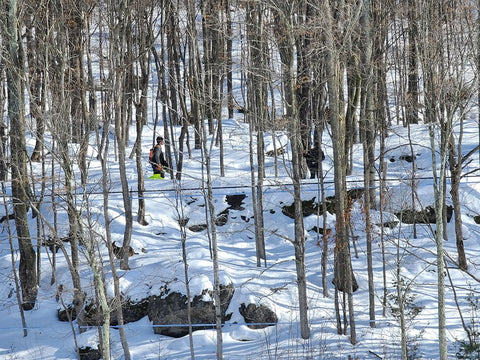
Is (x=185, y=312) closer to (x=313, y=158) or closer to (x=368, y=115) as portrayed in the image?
(x=313, y=158)

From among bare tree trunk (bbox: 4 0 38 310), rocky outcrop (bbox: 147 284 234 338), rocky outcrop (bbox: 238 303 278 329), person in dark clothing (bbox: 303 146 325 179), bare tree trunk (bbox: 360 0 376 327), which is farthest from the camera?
person in dark clothing (bbox: 303 146 325 179)

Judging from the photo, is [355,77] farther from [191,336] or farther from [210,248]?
[191,336]

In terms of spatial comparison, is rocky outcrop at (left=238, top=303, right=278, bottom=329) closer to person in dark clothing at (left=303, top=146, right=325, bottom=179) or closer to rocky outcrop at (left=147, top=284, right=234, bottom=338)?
rocky outcrop at (left=147, top=284, right=234, bottom=338)

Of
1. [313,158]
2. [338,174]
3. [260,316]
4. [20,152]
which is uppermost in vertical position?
[20,152]

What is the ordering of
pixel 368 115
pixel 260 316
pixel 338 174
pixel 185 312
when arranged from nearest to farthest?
pixel 338 174 → pixel 260 316 → pixel 185 312 → pixel 368 115

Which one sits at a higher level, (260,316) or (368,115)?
(368,115)

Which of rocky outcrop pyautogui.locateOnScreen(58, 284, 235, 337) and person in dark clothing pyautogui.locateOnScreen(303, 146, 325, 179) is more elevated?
person in dark clothing pyautogui.locateOnScreen(303, 146, 325, 179)

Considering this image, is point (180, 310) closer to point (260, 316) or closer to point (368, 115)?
point (260, 316)

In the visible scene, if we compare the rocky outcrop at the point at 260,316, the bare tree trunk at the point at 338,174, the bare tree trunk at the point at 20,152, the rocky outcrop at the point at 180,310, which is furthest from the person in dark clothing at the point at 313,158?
the bare tree trunk at the point at 20,152

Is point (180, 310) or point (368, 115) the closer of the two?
point (180, 310)

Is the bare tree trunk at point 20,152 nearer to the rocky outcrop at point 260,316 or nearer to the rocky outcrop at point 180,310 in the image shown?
the rocky outcrop at point 180,310

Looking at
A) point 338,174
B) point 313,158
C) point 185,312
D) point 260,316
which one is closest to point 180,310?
point 185,312

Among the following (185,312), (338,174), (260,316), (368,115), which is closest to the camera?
(338,174)

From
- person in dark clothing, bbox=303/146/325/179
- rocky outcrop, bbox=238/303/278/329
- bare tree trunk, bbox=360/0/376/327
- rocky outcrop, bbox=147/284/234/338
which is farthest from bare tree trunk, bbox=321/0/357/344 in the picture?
person in dark clothing, bbox=303/146/325/179
